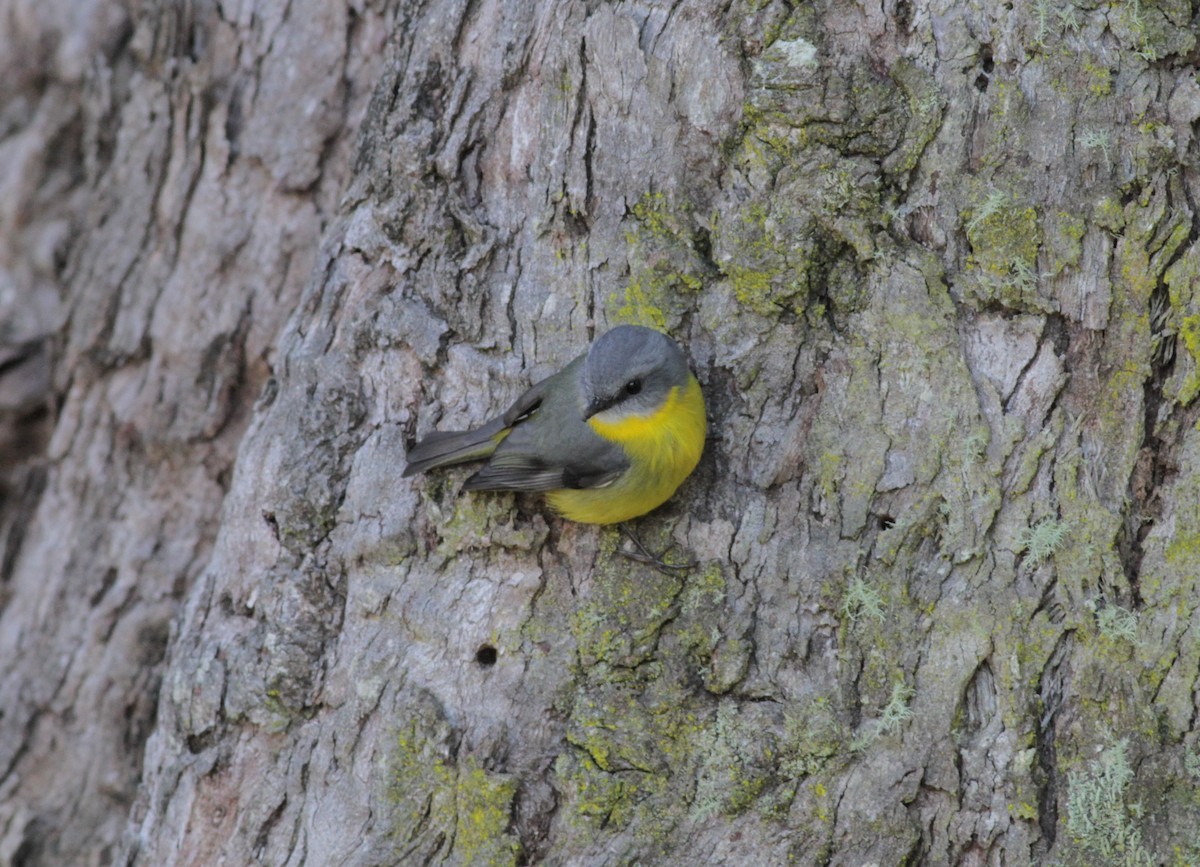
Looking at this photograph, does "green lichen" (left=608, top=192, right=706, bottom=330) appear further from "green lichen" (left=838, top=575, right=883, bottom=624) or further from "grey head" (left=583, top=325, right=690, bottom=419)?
"green lichen" (left=838, top=575, right=883, bottom=624)

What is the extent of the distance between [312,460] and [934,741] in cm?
220

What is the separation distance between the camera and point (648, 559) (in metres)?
3.45

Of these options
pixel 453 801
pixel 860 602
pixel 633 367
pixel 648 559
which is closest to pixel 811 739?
pixel 860 602

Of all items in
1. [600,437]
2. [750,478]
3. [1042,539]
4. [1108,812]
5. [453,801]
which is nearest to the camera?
[1108,812]

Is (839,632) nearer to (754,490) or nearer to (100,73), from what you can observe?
(754,490)

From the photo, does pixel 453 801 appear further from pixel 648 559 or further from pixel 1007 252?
pixel 1007 252

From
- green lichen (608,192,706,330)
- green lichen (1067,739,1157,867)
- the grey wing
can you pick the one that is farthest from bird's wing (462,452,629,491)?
green lichen (1067,739,1157,867)

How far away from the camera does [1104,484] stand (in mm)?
3146

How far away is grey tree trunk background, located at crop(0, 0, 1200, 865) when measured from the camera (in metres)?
3.12

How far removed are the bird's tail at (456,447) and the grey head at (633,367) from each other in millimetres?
342

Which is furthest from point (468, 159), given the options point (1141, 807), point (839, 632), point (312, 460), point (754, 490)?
point (1141, 807)

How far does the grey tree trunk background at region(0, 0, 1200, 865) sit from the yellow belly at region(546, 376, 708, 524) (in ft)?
0.42

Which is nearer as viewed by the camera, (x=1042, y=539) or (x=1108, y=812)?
(x=1108, y=812)

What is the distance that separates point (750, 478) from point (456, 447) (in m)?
0.96
